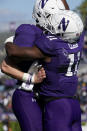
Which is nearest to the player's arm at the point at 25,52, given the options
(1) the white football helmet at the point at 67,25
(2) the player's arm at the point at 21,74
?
(2) the player's arm at the point at 21,74

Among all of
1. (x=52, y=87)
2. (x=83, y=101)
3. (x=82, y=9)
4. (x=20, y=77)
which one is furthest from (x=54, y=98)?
(x=82, y=9)

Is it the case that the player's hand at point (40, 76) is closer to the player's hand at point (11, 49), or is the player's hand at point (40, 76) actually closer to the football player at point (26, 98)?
the football player at point (26, 98)

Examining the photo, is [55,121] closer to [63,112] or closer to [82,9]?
[63,112]

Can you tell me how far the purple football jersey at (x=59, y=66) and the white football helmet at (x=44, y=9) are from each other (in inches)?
9.1

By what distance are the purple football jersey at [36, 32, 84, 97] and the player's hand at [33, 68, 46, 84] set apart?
30 mm

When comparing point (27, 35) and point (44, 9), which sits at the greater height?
point (44, 9)

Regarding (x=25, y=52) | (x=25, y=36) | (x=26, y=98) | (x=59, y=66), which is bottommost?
(x=26, y=98)

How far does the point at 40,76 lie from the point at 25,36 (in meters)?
0.34

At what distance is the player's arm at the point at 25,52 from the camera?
354cm

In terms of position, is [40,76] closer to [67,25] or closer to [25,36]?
[25,36]

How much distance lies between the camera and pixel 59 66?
3.57 metres

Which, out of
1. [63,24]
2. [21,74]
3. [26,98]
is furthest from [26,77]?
[63,24]

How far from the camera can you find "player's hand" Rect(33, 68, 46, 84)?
143 inches

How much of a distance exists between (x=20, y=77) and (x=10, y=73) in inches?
3.4
